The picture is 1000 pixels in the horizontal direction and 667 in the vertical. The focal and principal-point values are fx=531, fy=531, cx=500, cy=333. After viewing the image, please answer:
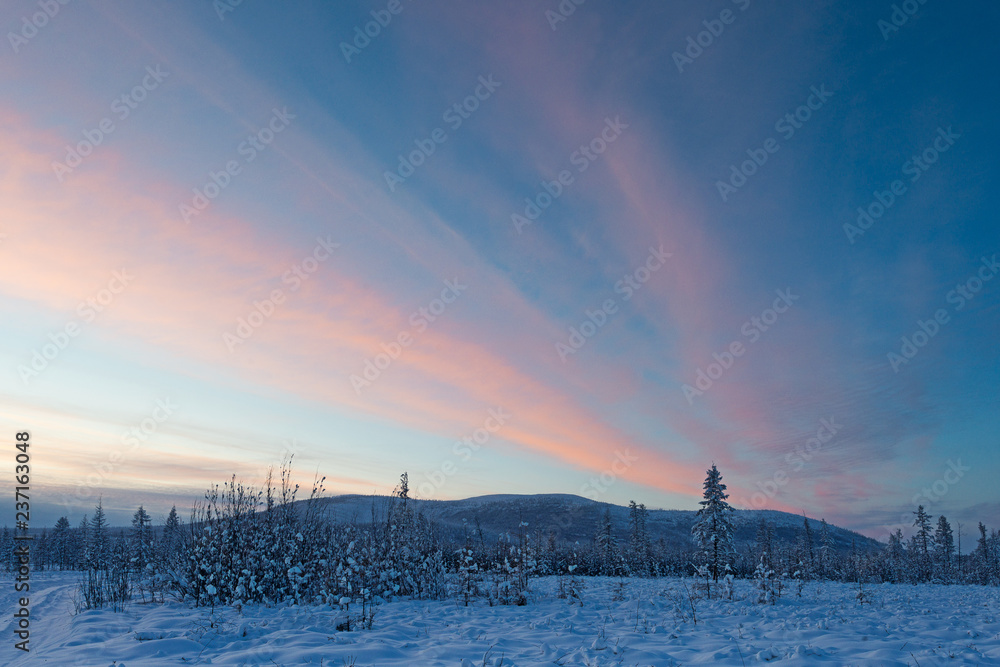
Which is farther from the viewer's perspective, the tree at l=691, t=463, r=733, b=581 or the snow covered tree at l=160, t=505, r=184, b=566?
the tree at l=691, t=463, r=733, b=581

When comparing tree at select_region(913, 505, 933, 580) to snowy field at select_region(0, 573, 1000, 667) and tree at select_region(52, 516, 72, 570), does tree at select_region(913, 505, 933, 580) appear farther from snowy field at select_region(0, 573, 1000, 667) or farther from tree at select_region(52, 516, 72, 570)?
tree at select_region(52, 516, 72, 570)

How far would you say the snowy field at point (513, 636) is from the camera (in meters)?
6.66

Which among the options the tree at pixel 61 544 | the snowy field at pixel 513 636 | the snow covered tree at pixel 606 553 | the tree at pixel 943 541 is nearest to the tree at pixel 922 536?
the tree at pixel 943 541

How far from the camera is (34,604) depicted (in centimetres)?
1384

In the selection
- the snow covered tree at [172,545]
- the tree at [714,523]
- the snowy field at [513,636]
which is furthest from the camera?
the tree at [714,523]

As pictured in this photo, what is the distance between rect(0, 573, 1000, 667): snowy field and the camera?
6656 millimetres

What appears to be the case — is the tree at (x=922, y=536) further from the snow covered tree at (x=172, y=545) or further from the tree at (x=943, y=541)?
the snow covered tree at (x=172, y=545)

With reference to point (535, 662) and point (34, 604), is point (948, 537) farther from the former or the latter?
point (34, 604)

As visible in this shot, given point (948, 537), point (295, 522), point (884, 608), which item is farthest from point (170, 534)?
point (948, 537)

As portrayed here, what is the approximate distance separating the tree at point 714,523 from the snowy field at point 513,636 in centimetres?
1314

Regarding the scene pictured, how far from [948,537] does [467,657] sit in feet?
203

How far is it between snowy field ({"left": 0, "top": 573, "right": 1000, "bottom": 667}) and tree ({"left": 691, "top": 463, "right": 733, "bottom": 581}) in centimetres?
1314

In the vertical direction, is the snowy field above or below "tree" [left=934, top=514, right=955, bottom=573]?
above

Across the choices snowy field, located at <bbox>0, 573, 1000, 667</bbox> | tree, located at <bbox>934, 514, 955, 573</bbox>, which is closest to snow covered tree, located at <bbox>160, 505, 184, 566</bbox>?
snowy field, located at <bbox>0, 573, 1000, 667</bbox>
